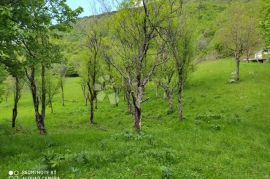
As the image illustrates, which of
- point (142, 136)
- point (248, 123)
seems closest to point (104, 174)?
point (142, 136)

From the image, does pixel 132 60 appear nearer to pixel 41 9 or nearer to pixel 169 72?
pixel 41 9

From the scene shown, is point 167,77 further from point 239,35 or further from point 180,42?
point 239,35

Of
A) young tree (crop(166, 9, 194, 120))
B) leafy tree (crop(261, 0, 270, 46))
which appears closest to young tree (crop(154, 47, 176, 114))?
young tree (crop(166, 9, 194, 120))

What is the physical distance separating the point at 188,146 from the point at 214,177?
6.14 metres

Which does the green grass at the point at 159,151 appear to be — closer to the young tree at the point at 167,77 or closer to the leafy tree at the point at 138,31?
the leafy tree at the point at 138,31

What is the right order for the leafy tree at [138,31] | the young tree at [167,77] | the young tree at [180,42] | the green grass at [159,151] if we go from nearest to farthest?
the green grass at [159,151], the leafy tree at [138,31], the young tree at [180,42], the young tree at [167,77]

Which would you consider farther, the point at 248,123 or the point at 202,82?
the point at 202,82

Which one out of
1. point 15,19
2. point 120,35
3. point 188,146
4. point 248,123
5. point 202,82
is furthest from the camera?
point 202,82

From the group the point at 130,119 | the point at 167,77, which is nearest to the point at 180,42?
the point at 167,77

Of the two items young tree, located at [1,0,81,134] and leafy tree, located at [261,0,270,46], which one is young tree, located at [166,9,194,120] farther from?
young tree, located at [1,0,81,134]

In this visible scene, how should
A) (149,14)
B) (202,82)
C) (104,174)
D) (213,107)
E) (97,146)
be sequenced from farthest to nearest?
(202,82), (213,107), (149,14), (97,146), (104,174)

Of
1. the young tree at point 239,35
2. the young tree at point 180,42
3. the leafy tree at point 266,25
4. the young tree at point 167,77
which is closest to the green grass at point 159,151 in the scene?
the young tree at point 180,42

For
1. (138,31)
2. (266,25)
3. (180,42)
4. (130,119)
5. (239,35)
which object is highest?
(239,35)

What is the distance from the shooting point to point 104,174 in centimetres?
1493
